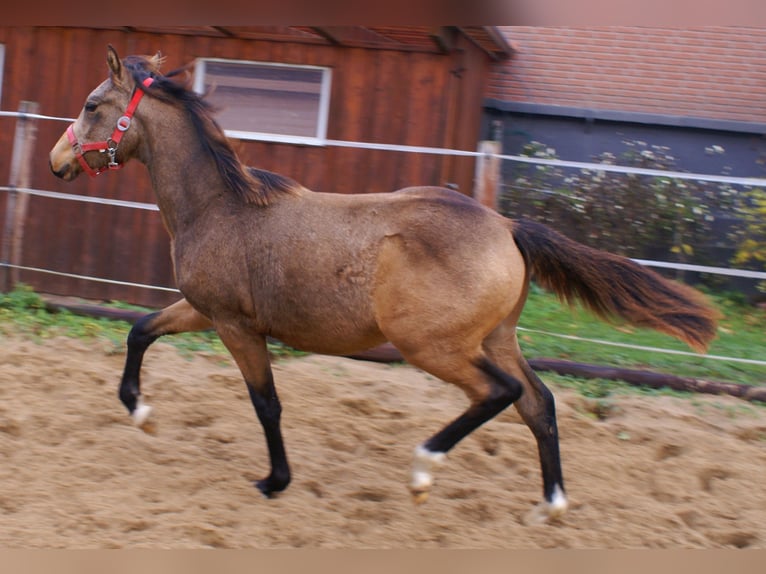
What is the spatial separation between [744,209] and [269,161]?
5451 millimetres

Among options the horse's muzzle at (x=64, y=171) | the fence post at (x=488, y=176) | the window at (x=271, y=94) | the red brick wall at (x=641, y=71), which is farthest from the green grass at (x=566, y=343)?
the red brick wall at (x=641, y=71)

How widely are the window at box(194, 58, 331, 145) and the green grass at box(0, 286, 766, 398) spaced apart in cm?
231

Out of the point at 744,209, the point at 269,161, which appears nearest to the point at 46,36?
the point at 269,161

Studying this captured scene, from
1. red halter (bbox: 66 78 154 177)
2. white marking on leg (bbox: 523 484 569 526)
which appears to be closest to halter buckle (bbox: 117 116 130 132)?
red halter (bbox: 66 78 154 177)

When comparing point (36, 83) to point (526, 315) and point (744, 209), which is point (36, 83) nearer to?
point (526, 315)

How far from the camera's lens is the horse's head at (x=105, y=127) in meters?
4.22

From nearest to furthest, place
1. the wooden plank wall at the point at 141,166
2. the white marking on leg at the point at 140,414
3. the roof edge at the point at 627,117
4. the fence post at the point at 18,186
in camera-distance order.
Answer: the white marking on leg at the point at 140,414 → the fence post at the point at 18,186 → the wooden plank wall at the point at 141,166 → the roof edge at the point at 627,117

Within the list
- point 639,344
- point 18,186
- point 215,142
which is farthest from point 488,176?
point 18,186

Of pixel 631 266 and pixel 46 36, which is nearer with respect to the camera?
pixel 631 266

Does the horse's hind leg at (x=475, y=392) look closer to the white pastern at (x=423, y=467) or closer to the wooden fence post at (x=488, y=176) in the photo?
the white pastern at (x=423, y=467)

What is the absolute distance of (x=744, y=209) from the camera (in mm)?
9359

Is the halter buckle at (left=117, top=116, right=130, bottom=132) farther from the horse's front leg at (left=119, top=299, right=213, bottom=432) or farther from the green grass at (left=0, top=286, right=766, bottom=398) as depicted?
the green grass at (left=0, top=286, right=766, bottom=398)

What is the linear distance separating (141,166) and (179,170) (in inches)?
154

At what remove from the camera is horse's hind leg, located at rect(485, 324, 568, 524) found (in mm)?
3953
